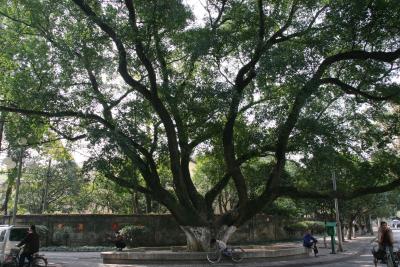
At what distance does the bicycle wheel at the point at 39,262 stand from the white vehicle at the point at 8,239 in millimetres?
1192

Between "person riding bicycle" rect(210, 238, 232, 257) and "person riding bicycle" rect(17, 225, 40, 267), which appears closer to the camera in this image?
"person riding bicycle" rect(17, 225, 40, 267)

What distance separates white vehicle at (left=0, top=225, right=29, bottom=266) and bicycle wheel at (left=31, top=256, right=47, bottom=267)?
1.19 metres

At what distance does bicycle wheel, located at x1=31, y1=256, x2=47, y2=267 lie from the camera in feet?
54.9

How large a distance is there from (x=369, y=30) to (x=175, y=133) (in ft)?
29.9

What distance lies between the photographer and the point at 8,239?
58.0 ft

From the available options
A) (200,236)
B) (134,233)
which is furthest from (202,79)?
(134,233)

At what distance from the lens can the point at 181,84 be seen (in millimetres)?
19328

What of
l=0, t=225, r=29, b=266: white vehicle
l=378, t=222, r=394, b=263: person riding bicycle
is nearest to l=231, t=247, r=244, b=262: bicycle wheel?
l=378, t=222, r=394, b=263: person riding bicycle

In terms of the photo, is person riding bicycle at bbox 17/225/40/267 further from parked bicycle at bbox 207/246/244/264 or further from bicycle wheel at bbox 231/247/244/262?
bicycle wheel at bbox 231/247/244/262

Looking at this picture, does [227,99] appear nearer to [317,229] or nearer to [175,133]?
[175,133]

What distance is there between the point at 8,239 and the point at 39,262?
5.38 feet

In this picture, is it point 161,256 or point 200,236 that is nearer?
point 161,256

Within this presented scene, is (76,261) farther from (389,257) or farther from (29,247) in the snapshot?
(389,257)


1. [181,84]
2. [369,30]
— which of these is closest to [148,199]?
[181,84]
